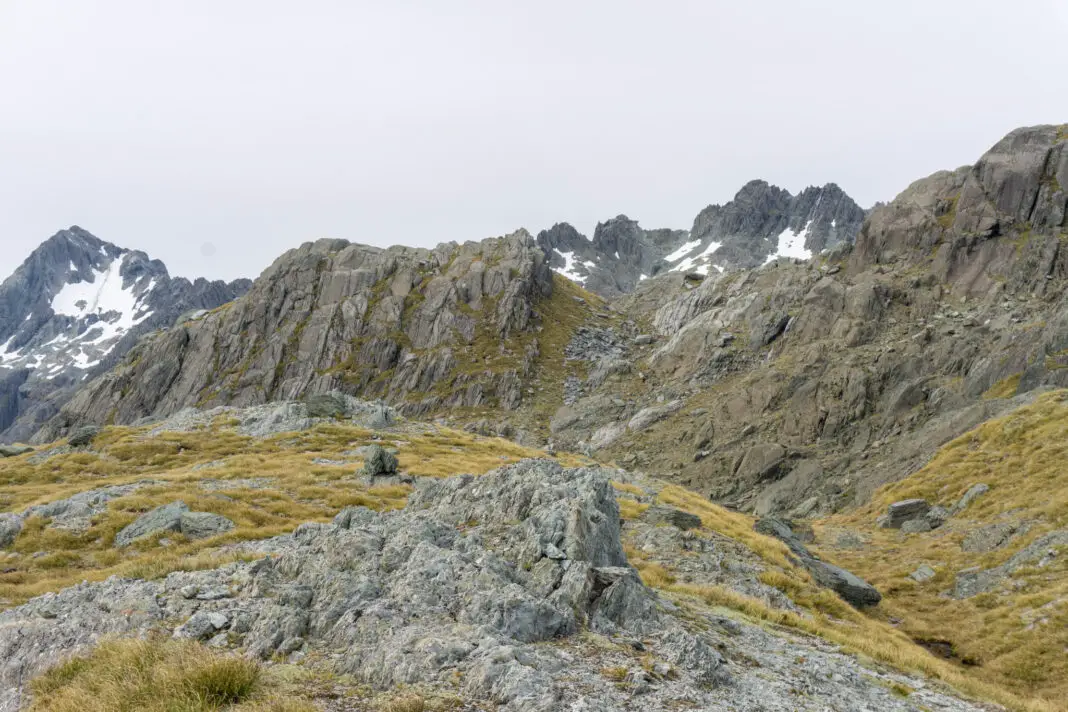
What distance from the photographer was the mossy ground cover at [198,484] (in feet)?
61.2

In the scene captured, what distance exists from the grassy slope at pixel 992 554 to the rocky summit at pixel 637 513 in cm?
18

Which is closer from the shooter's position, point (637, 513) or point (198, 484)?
point (637, 513)

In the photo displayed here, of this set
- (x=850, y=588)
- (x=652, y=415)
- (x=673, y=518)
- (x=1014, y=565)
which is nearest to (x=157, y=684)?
(x=673, y=518)

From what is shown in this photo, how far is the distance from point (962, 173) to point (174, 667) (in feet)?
351

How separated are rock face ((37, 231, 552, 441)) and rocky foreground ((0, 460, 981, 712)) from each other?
3218 inches

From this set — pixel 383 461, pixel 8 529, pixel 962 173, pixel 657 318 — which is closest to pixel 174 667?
pixel 8 529

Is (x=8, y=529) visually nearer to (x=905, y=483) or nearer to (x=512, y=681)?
(x=512, y=681)

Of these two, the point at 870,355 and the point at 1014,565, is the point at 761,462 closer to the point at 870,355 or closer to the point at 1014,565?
the point at 870,355

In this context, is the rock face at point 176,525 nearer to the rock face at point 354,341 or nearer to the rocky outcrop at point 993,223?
the rock face at point 354,341

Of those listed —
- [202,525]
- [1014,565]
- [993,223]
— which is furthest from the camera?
[993,223]

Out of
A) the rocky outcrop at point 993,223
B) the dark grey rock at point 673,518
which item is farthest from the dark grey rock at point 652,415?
the dark grey rock at point 673,518

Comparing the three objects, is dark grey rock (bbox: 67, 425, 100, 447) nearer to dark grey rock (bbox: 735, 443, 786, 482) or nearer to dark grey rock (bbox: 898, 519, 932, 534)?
dark grey rock (bbox: 735, 443, 786, 482)

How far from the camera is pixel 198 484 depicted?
29.7 m

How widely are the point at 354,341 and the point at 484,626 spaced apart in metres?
108
